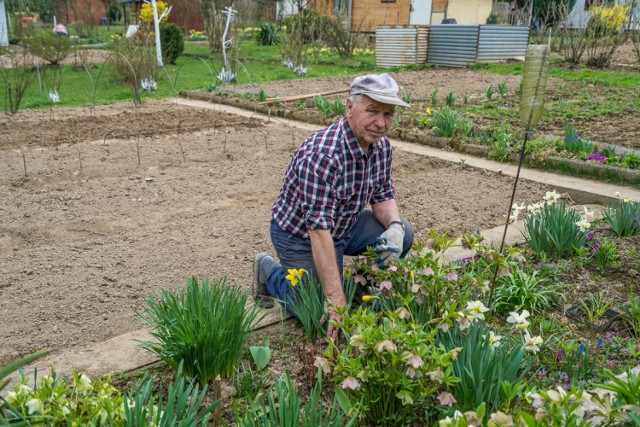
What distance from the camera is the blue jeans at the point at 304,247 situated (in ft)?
10.3

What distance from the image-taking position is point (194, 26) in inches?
1368

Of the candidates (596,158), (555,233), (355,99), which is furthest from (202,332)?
(596,158)

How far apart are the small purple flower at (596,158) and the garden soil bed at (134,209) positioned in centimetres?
79

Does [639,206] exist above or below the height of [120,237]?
above

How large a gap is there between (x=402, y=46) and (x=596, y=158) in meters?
11.5

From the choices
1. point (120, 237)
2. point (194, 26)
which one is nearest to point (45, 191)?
point (120, 237)

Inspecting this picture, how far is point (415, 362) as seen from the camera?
6.26ft

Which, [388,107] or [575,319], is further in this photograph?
[575,319]

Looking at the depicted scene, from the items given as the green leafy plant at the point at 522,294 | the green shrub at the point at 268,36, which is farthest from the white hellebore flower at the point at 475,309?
the green shrub at the point at 268,36

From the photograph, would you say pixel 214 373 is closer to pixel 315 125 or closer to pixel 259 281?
pixel 259 281

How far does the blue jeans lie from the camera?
314cm

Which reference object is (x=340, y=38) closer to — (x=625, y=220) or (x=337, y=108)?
(x=337, y=108)

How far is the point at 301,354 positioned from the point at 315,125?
6333 millimetres

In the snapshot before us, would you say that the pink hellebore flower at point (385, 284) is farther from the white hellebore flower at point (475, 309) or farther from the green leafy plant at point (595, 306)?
the green leafy plant at point (595, 306)
